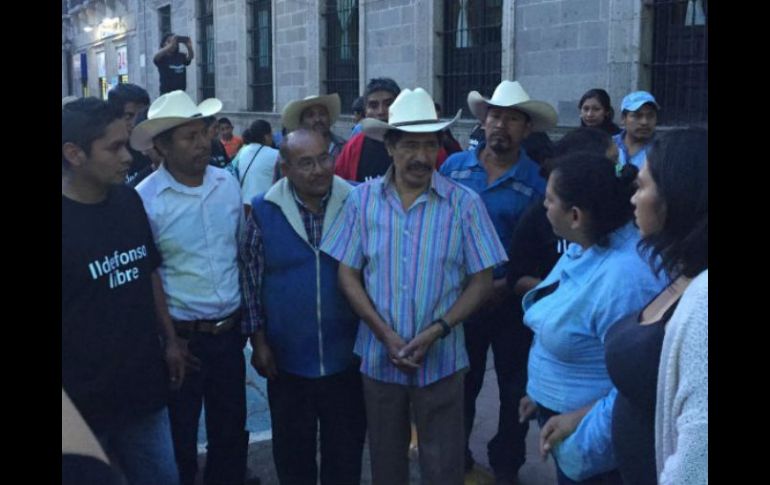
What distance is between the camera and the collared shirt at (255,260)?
130 inches

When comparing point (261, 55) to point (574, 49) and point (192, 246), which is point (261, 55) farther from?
point (192, 246)

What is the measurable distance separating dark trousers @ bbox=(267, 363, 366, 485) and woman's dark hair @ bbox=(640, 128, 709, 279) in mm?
1695

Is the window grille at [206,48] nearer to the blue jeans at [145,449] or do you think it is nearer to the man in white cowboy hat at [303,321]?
the man in white cowboy hat at [303,321]

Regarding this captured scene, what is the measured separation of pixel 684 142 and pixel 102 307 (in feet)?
6.20

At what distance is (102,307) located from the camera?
8.63 ft

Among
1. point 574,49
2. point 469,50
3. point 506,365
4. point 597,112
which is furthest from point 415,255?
point 469,50

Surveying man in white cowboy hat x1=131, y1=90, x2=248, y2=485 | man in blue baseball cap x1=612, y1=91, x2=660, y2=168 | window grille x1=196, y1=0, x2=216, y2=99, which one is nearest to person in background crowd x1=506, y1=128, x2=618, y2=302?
man in white cowboy hat x1=131, y1=90, x2=248, y2=485

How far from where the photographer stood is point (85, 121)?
268 cm

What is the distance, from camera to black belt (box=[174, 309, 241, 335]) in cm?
335

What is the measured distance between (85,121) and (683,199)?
1941 millimetres

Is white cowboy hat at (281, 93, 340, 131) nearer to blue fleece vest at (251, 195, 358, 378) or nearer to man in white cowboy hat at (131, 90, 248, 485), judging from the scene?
man in white cowboy hat at (131, 90, 248, 485)

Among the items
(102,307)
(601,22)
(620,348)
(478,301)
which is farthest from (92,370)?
(601,22)

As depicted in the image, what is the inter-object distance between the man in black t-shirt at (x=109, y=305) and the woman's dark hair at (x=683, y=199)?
5.77 ft
